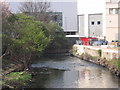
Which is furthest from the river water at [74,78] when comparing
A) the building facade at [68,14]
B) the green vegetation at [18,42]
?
the building facade at [68,14]

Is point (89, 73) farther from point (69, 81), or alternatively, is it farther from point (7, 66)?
point (7, 66)

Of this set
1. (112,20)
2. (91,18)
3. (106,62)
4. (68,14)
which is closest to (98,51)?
(106,62)

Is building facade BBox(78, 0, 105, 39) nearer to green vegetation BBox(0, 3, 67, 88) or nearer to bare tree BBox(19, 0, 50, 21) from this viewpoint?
bare tree BBox(19, 0, 50, 21)

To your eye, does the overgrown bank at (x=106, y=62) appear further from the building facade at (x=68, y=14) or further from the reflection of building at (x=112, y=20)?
the building facade at (x=68, y=14)

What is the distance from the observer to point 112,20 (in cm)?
3581

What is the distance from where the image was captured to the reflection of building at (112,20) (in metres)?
35.7

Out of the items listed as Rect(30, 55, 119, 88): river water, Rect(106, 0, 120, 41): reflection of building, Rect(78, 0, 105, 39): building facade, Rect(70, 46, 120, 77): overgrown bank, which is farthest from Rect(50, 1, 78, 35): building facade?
Rect(30, 55, 119, 88): river water

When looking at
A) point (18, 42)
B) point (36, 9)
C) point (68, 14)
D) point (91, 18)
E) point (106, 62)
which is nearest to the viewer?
point (18, 42)

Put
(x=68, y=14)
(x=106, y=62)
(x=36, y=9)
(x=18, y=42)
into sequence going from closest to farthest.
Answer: (x=18, y=42)
(x=106, y=62)
(x=36, y=9)
(x=68, y=14)

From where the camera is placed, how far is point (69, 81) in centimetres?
1875

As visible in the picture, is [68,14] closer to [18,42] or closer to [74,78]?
[18,42]

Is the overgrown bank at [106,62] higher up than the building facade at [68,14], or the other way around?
the building facade at [68,14]

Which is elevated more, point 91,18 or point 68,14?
point 68,14

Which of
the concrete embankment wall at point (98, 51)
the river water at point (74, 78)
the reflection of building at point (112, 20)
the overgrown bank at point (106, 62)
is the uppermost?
the reflection of building at point (112, 20)
